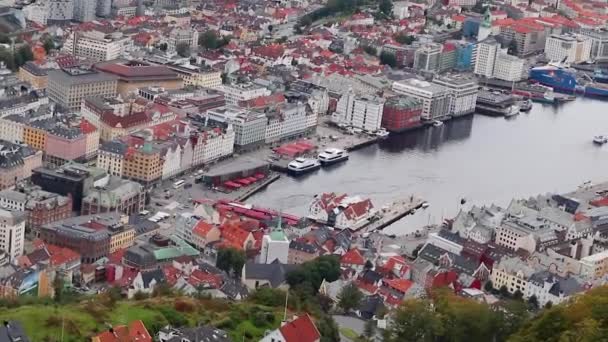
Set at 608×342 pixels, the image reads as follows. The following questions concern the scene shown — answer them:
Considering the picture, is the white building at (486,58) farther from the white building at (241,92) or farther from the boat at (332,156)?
the boat at (332,156)

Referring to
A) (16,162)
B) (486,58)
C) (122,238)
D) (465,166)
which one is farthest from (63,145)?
(486,58)

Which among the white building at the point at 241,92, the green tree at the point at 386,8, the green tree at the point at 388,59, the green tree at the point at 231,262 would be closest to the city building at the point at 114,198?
the green tree at the point at 231,262

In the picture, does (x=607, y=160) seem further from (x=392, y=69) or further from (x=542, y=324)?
(x=542, y=324)

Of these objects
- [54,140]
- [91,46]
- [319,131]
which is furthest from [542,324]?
[91,46]

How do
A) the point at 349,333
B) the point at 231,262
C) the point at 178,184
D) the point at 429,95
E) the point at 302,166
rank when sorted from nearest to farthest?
1. the point at 349,333
2. the point at 231,262
3. the point at 178,184
4. the point at 302,166
5. the point at 429,95

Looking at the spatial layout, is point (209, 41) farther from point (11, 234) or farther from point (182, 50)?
point (11, 234)

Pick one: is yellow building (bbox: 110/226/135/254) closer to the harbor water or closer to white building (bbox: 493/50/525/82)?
the harbor water
